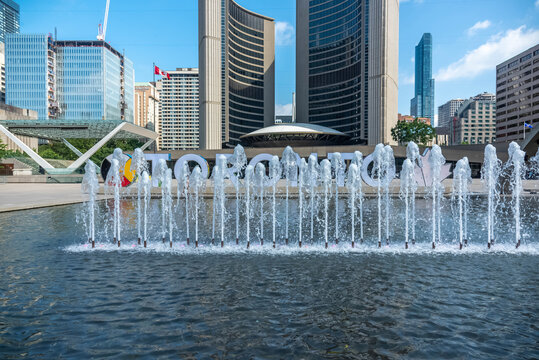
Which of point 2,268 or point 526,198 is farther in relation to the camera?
point 526,198

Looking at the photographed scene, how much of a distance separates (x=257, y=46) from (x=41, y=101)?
7100 cm

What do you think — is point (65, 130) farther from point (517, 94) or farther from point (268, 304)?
point (517, 94)

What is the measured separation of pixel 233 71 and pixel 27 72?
66519 mm

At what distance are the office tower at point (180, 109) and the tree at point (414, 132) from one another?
14167 centimetres

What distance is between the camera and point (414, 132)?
225 ft

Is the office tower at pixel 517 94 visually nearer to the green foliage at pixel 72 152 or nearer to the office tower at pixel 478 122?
the office tower at pixel 478 122

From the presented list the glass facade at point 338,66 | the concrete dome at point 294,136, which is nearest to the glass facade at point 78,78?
the glass facade at point 338,66

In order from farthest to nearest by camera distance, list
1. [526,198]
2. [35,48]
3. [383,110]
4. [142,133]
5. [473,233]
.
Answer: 1. [35,48]
2. [383,110]
3. [142,133]
4. [526,198]
5. [473,233]

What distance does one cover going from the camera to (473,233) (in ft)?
45.1

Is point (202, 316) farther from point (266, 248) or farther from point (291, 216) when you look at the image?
point (291, 216)

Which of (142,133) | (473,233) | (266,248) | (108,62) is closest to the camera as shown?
(266,248)

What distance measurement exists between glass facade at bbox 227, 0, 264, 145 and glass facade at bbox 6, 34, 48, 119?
60181 millimetres

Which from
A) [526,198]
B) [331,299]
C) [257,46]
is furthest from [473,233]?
[257,46]

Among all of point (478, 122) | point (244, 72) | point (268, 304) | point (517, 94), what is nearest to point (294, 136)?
point (244, 72)
